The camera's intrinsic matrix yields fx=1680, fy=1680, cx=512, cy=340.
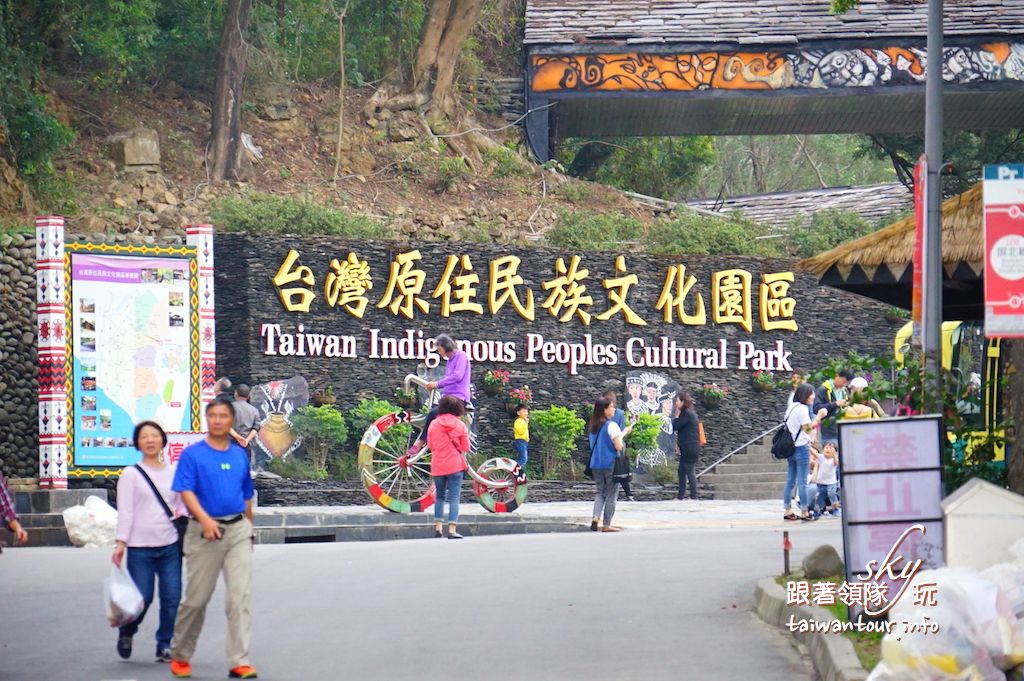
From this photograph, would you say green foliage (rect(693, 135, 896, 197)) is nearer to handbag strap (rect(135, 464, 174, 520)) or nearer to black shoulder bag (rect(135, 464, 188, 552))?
black shoulder bag (rect(135, 464, 188, 552))

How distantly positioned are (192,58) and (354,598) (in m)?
23.0

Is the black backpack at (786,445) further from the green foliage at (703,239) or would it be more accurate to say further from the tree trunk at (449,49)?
the tree trunk at (449,49)

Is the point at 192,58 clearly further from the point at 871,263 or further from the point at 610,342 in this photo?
the point at 871,263

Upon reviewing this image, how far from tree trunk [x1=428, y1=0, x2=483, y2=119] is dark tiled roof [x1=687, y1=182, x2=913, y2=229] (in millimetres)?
7398

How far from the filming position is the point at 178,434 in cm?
2162

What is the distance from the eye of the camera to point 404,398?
2948 centimetres

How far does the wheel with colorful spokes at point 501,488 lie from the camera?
894 inches

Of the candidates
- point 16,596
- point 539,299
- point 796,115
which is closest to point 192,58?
point 539,299

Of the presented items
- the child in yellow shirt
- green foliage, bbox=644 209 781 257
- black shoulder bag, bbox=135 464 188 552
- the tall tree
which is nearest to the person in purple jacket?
the child in yellow shirt

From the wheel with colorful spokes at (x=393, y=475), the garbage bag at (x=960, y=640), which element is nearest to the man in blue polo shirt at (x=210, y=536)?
the garbage bag at (x=960, y=640)

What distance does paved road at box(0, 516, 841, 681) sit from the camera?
429 inches

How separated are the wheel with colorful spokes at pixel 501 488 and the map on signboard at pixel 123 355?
4.54 metres

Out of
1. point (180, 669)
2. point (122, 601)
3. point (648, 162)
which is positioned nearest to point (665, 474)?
point (648, 162)

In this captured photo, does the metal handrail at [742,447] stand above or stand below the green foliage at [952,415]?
below
